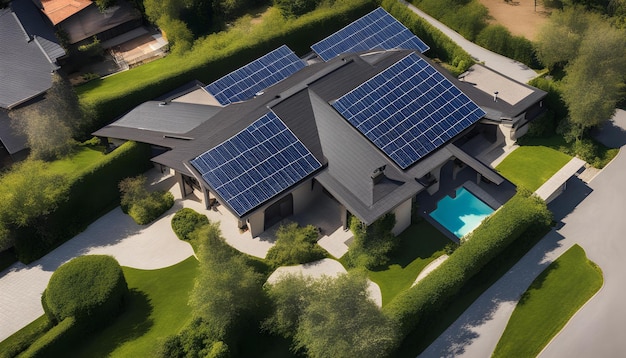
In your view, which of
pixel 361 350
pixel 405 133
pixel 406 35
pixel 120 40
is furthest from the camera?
pixel 120 40

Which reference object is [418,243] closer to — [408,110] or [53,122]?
[408,110]

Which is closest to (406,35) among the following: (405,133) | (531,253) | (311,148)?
(405,133)

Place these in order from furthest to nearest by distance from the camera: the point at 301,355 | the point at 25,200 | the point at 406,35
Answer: the point at 406,35 < the point at 25,200 < the point at 301,355

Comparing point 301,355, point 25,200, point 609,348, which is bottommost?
point 609,348

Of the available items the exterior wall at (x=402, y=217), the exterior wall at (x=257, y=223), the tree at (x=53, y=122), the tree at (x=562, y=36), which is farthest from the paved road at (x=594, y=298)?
the tree at (x=53, y=122)

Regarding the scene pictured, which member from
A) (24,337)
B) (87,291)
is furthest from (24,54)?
(24,337)

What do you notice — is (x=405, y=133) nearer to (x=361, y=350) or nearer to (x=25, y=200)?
(x=361, y=350)
